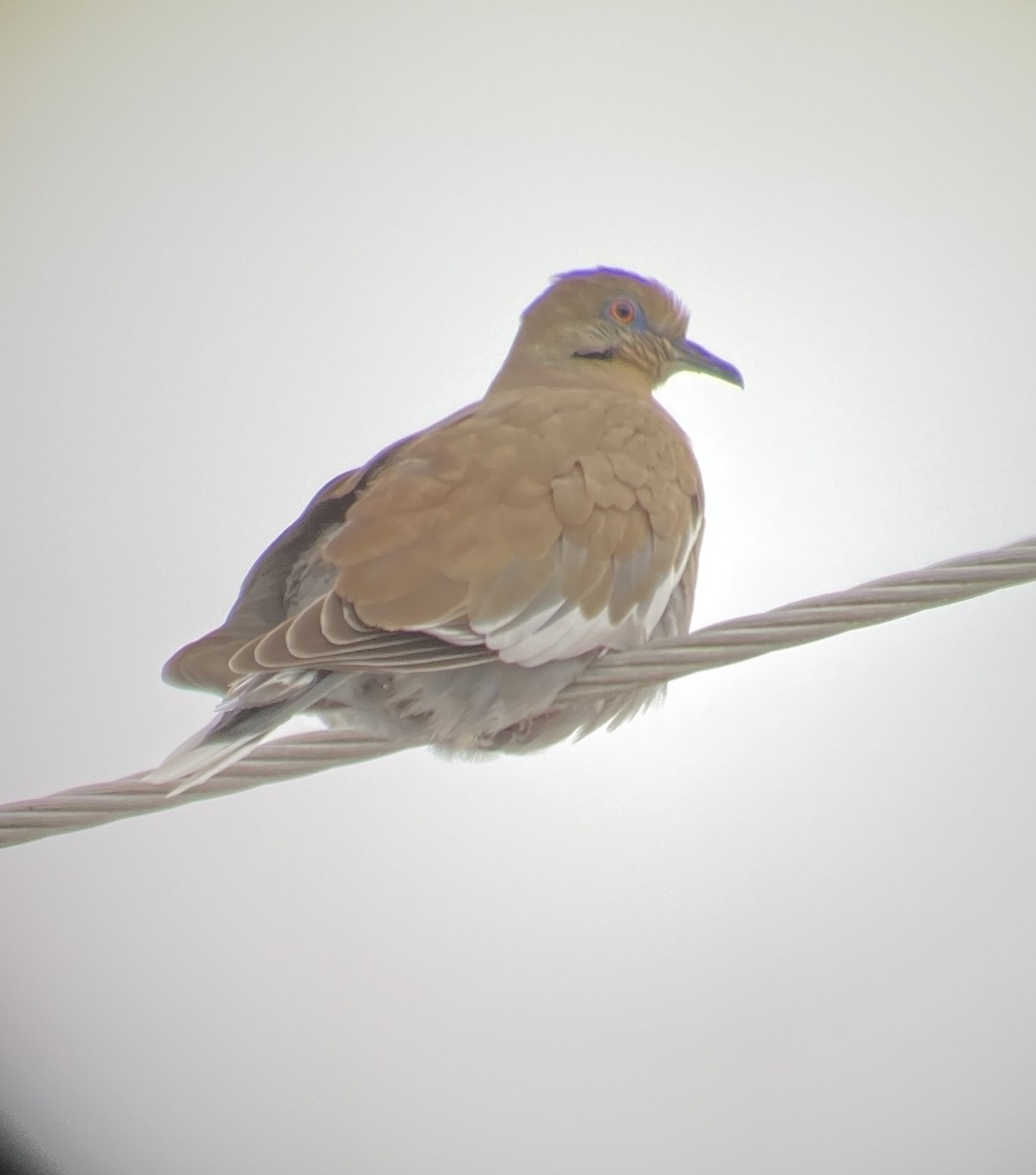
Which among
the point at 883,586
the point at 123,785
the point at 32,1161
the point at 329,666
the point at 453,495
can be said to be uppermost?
the point at 453,495

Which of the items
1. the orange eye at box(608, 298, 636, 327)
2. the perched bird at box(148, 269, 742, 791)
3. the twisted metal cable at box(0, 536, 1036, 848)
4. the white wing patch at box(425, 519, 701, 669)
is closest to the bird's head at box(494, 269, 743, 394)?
the orange eye at box(608, 298, 636, 327)

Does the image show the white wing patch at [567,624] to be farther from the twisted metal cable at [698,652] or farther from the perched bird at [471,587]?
the twisted metal cable at [698,652]

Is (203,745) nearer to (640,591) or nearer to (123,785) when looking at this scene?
(123,785)

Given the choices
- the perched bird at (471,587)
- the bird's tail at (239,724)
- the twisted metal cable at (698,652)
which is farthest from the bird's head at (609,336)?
the bird's tail at (239,724)

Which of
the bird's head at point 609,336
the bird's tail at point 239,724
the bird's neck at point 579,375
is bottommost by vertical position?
the bird's tail at point 239,724

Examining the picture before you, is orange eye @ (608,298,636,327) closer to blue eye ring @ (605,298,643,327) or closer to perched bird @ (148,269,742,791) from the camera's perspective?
blue eye ring @ (605,298,643,327)

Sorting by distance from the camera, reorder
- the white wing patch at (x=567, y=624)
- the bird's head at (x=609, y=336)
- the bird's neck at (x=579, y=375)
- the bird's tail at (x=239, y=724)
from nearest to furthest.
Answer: the bird's tail at (x=239, y=724) < the white wing patch at (x=567, y=624) < the bird's neck at (x=579, y=375) < the bird's head at (x=609, y=336)

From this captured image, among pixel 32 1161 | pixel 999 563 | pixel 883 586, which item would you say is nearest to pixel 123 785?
pixel 883 586
